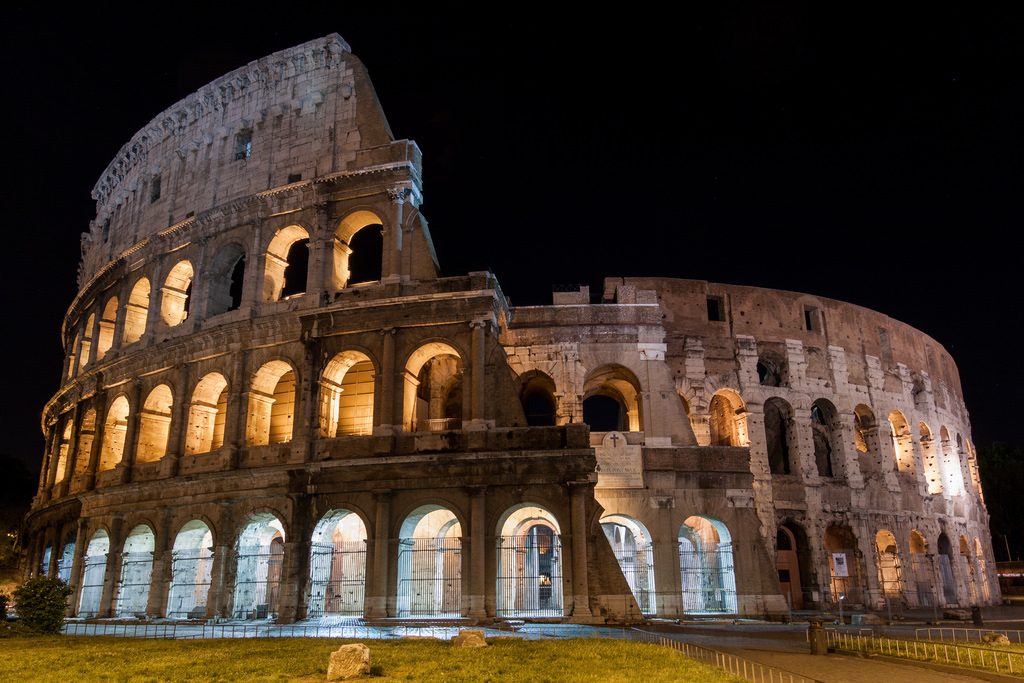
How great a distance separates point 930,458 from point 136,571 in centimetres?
2886

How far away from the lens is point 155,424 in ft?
77.7

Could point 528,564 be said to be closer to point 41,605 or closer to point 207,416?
point 207,416

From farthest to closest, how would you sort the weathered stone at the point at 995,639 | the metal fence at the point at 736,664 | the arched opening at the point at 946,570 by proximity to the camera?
the arched opening at the point at 946,570 < the weathered stone at the point at 995,639 < the metal fence at the point at 736,664

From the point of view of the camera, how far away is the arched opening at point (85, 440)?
2591 cm

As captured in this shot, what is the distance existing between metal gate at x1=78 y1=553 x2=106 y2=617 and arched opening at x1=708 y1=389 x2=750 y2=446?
65.6 feet

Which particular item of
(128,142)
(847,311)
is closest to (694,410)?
(847,311)

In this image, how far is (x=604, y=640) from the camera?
1251cm

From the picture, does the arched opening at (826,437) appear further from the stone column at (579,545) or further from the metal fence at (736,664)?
the metal fence at (736,664)

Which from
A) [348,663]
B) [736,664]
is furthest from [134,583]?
[736,664]

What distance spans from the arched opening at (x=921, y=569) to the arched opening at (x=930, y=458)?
253 cm

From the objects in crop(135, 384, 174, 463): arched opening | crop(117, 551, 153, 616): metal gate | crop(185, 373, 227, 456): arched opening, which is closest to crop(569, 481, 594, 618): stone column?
Answer: crop(185, 373, 227, 456): arched opening

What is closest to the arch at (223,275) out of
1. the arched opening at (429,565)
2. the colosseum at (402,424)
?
the colosseum at (402,424)

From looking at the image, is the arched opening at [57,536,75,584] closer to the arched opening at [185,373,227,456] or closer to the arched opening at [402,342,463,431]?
the arched opening at [185,373,227,456]

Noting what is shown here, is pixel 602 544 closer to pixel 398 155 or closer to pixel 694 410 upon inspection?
pixel 694 410
